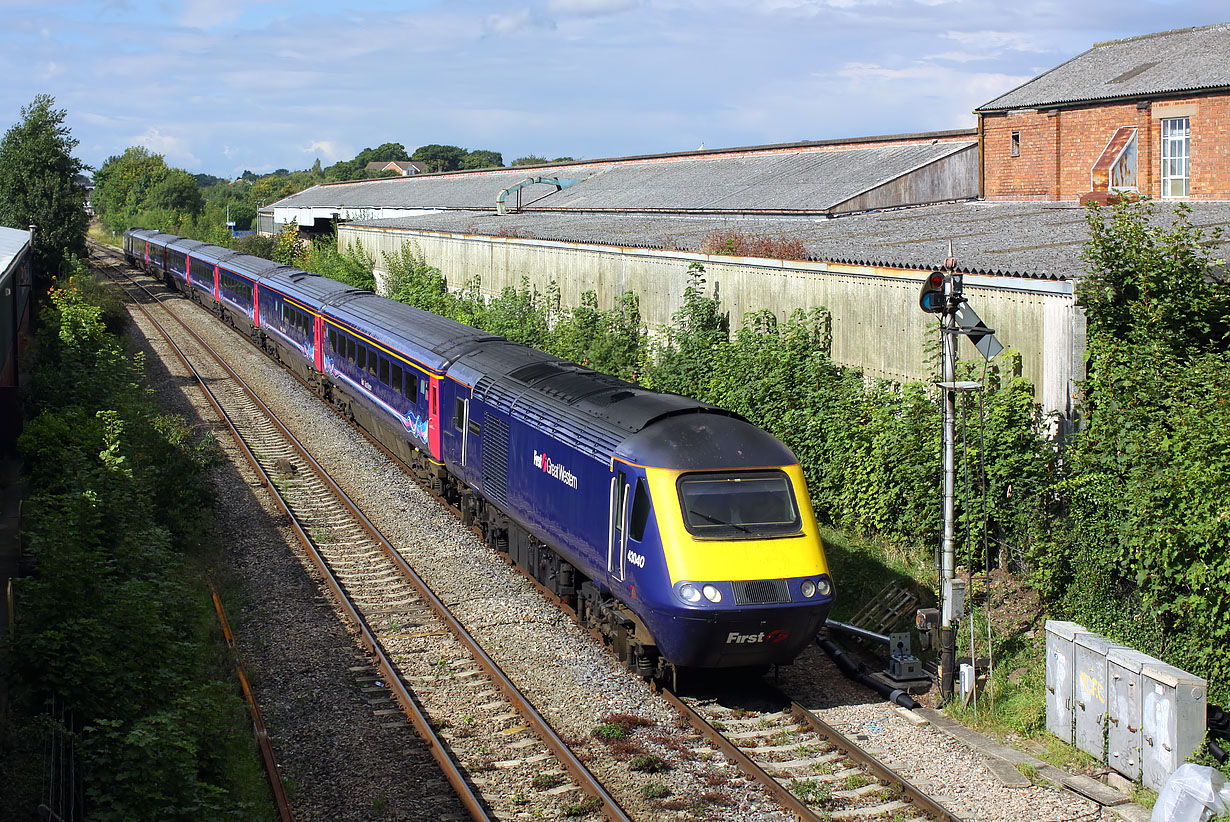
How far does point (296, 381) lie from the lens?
29.8 m

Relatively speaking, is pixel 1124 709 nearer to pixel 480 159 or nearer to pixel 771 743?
A: pixel 771 743

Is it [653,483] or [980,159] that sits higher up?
[980,159]

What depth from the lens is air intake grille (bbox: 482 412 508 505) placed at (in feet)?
47.0

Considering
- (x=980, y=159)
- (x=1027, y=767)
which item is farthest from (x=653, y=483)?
(x=980, y=159)

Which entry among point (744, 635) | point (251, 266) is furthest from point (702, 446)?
point (251, 266)

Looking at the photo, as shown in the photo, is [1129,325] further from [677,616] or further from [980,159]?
[980,159]

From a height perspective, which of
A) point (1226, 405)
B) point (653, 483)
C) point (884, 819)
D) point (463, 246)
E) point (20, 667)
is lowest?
point (884, 819)

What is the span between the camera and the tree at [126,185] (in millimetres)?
108562

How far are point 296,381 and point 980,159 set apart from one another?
1894 cm

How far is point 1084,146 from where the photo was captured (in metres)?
24.7

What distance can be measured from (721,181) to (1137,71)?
42.4ft

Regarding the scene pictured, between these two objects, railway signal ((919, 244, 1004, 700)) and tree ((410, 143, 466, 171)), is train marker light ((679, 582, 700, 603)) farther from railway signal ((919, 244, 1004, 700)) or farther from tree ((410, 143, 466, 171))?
tree ((410, 143, 466, 171))

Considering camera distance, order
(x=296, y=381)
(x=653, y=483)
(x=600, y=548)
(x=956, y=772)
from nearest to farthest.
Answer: (x=956, y=772), (x=653, y=483), (x=600, y=548), (x=296, y=381)

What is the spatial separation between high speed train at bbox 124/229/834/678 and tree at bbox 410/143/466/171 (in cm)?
14470
